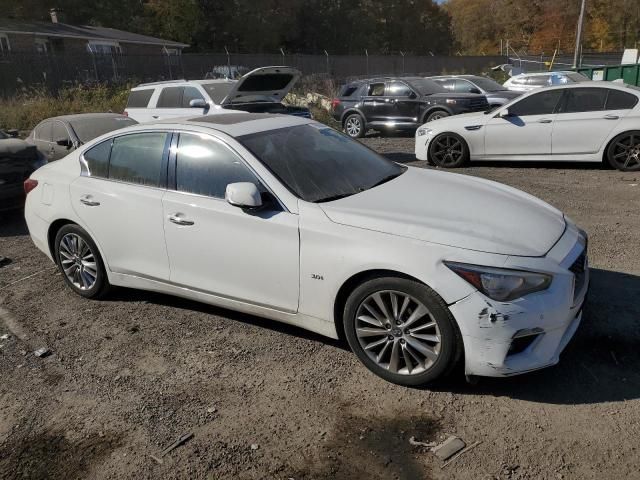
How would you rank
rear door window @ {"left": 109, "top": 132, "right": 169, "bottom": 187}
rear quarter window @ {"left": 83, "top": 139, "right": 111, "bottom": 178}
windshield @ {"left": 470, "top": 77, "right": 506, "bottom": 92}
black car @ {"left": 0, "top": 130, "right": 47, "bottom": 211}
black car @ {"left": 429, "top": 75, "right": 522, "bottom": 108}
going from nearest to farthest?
1. rear door window @ {"left": 109, "top": 132, "right": 169, "bottom": 187}
2. rear quarter window @ {"left": 83, "top": 139, "right": 111, "bottom": 178}
3. black car @ {"left": 0, "top": 130, "right": 47, "bottom": 211}
4. black car @ {"left": 429, "top": 75, "right": 522, "bottom": 108}
5. windshield @ {"left": 470, "top": 77, "right": 506, "bottom": 92}

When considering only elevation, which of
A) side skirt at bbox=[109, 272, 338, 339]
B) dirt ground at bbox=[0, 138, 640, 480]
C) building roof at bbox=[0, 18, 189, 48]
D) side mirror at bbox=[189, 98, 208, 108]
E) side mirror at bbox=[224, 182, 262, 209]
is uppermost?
building roof at bbox=[0, 18, 189, 48]

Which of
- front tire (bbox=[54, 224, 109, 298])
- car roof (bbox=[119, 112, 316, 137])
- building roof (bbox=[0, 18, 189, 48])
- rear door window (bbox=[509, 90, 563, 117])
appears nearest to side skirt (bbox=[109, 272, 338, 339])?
front tire (bbox=[54, 224, 109, 298])

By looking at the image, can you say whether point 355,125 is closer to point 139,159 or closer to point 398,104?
point 398,104

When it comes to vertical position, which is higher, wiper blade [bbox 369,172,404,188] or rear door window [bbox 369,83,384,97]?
wiper blade [bbox 369,172,404,188]

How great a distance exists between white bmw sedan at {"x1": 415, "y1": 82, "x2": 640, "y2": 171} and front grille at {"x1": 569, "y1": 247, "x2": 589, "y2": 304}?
6.30 meters

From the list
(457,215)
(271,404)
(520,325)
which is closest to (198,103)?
(457,215)

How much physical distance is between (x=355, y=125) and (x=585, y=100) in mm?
7378

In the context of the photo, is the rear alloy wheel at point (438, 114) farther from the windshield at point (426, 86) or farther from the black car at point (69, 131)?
the black car at point (69, 131)

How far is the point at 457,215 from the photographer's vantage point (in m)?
3.52

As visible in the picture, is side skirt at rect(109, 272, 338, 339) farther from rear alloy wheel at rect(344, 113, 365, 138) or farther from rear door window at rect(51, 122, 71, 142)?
rear alloy wheel at rect(344, 113, 365, 138)

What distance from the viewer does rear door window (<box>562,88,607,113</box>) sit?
29.8 ft

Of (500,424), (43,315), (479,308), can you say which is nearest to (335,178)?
(479,308)

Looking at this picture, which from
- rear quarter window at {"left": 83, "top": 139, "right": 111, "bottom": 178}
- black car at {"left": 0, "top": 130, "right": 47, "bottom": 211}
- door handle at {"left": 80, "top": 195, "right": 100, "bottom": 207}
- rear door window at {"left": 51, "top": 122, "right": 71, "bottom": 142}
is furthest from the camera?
rear door window at {"left": 51, "top": 122, "right": 71, "bottom": 142}

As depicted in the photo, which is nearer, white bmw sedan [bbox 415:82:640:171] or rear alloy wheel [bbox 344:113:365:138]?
white bmw sedan [bbox 415:82:640:171]
